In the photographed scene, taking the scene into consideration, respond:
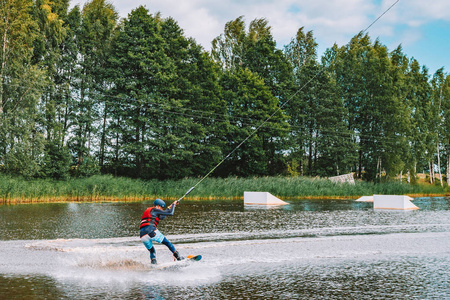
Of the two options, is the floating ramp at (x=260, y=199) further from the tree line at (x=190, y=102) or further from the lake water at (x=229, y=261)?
the lake water at (x=229, y=261)

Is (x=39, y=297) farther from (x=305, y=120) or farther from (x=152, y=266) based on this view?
(x=305, y=120)

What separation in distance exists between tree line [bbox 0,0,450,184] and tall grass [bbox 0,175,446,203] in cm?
374

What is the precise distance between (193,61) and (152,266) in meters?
44.4

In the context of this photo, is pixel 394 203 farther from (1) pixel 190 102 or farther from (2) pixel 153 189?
(1) pixel 190 102

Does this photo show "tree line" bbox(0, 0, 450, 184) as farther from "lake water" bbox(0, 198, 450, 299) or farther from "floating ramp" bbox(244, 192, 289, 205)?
"lake water" bbox(0, 198, 450, 299)

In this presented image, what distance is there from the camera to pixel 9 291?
7.41m

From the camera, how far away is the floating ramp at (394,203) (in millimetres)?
27891

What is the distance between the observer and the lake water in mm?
7707

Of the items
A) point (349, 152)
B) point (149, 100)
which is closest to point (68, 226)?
point (149, 100)

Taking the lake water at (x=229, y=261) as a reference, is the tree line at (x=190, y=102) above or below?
above

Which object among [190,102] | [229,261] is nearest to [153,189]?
[190,102]

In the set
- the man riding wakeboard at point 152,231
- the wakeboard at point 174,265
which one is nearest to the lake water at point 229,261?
the wakeboard at point 174,265

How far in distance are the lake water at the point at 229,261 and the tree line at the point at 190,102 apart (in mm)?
14829

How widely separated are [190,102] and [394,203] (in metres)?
27.1
